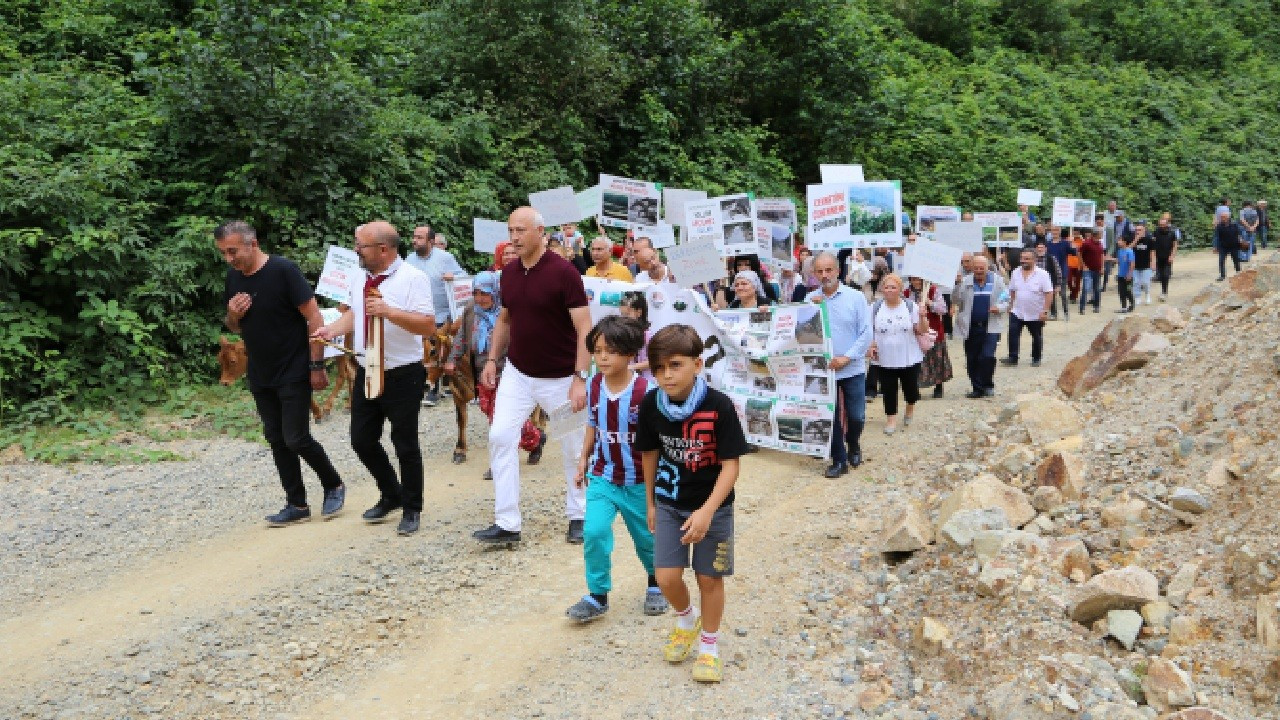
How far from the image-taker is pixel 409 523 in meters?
7.18

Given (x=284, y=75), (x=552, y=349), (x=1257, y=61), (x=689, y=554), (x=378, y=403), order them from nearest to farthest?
(x=689, y=554)
(x=552, y=349)
(x=378, y=403)
(x=284, y=75)
(x=1257, y=61)

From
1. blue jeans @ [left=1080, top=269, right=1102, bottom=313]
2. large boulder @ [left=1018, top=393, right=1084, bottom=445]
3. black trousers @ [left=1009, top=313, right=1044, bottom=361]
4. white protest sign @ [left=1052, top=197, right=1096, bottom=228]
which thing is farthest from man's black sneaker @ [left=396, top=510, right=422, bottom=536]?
blue jeans @ [left=1080, top=269, right=1102, bottom=313]

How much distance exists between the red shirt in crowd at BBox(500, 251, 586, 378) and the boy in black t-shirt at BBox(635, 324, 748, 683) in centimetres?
176

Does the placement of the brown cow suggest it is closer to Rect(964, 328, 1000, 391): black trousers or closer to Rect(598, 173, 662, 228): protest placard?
Rect(598, 173, 662, 228): protest placard

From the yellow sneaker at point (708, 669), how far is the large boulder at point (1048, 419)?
437cm

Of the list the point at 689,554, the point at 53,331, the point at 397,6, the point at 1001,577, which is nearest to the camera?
the point at 689,554

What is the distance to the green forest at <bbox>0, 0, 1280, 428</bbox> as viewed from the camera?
11.3 meters

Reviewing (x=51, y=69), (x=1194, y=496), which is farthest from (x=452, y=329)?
(x=51, y=69)

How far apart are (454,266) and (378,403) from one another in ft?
15.1

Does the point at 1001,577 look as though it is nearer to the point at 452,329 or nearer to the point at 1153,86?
the point at 452,329

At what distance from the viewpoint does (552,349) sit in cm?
661

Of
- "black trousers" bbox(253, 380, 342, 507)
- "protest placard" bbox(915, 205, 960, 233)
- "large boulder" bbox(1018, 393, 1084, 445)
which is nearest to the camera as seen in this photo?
"black trousers" bbox(253, 380, 342, 507)

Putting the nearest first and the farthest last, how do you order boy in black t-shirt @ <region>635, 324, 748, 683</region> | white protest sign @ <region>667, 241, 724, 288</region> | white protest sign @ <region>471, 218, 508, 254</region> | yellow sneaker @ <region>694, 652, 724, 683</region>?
boy in black t-shirt @ <region>635, 324, 748, 683</region>
yellow sneaker @ <region>694, 652, 724, 683</region>
white protest sign @ <region>667, 241, 724, 288</region>
white protest sign @ <region>471, 218, 508, 254</region>

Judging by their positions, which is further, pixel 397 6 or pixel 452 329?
pixel 397 6
